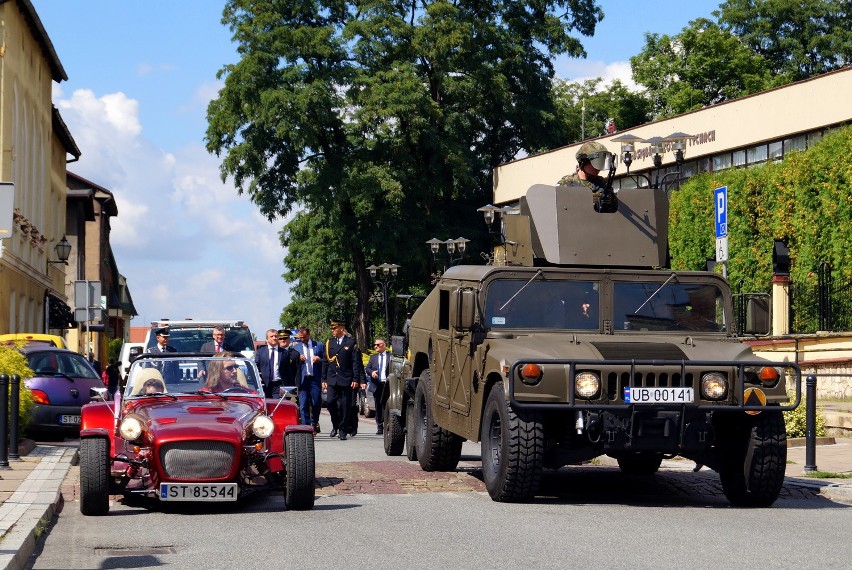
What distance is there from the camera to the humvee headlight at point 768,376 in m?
12.8

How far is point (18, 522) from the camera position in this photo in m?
10.8

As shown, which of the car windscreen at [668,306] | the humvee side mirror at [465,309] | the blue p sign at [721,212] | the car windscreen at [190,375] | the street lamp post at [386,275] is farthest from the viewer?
Result: the street lamp post at [386,275]

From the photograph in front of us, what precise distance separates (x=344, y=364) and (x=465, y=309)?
396 inches

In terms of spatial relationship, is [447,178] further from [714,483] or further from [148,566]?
[148,566]

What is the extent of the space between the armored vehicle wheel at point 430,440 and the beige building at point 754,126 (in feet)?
61.2

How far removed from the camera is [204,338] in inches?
1068

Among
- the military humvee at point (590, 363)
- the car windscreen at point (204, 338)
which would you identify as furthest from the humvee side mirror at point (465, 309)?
the car windscreen at point (204, 338)

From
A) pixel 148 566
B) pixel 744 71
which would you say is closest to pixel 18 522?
pixel 148 566

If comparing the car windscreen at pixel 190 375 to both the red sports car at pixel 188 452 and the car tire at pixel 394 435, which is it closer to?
the red sports car at pixel 188 452

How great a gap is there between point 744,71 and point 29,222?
33965mm

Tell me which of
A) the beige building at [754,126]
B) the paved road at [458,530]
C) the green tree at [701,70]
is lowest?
the paved road at [458,530]

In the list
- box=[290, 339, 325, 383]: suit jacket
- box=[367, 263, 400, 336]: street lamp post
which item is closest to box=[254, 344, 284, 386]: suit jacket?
box=[290, 339, 325, 383]: suit jacket

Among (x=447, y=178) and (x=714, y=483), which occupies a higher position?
(x=447, y=178)

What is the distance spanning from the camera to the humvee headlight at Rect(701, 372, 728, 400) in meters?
12.6
